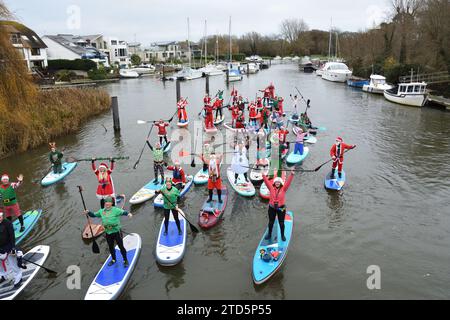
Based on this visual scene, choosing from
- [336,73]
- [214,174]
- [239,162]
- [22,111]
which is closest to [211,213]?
[214,174]

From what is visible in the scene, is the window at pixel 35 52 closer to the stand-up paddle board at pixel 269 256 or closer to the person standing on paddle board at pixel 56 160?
the person standing on paddle board at pixel 56 160

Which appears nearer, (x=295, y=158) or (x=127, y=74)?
(x=295, y=158)

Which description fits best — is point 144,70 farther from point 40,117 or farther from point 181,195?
point 181,195

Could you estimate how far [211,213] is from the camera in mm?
11383

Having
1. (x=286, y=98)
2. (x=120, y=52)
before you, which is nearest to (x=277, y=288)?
(x=286, y=98)

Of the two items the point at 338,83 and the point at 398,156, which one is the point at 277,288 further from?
the point at 338,83

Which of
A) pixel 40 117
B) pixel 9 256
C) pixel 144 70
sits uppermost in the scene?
pixel 144 70

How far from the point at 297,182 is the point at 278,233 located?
5138 mm

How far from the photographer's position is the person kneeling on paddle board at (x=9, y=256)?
756 cm

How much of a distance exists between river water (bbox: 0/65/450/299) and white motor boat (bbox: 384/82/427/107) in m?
12.1

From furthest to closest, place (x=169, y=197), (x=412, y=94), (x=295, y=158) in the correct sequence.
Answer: (x=412, y=94)
(x=295, y=158)
(x=169, y=197)

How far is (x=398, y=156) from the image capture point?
18359 millimetres

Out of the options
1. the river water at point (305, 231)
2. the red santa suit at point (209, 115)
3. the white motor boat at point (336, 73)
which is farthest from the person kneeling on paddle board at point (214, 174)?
the white motor boat at point (336, 73)

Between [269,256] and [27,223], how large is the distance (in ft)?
24.8
